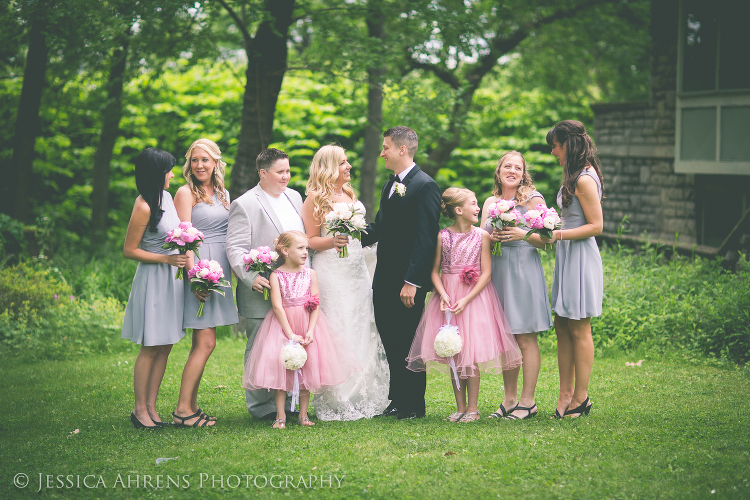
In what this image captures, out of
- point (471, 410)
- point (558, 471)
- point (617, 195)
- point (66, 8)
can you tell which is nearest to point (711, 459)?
point (558, 471)

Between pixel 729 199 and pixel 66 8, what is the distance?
1143cm

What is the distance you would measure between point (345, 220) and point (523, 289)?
148cm

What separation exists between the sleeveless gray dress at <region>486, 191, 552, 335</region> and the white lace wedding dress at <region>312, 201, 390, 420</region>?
3.71 feet

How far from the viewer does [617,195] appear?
13594 mm

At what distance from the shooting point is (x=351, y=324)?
5.22 meters

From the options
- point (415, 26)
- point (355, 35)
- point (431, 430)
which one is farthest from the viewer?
point (415, 26)

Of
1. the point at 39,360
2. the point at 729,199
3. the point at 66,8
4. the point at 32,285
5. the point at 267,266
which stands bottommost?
the point at 39,360

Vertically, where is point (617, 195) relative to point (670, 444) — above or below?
above

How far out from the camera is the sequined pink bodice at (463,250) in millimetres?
4957

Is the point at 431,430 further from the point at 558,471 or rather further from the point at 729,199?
the point at 729,199

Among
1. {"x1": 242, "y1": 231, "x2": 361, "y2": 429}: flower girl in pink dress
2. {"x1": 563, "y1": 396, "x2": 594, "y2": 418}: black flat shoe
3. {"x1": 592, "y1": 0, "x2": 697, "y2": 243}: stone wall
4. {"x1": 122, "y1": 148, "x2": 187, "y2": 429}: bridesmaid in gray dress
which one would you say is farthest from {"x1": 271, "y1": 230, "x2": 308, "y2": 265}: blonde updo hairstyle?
{"x1": 592, "y1": 0, "x2": 697, "y2": 243}: stone wall

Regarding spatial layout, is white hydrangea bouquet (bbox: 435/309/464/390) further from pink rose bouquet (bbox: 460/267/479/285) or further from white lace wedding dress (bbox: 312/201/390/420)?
white lace wedding dress (bbox: 312/201/390/420)

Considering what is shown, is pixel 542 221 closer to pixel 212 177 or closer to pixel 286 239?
pixel 286 239
